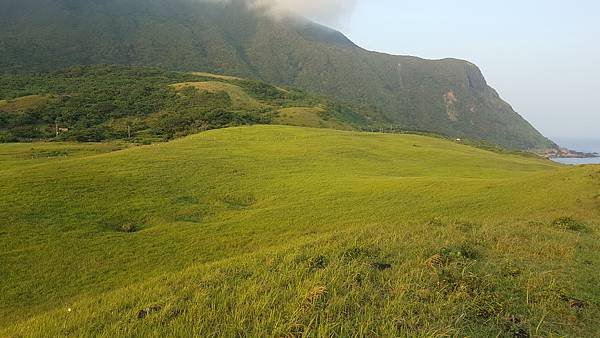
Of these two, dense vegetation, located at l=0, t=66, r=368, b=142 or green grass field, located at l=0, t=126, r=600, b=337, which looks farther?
dense vegetation, located at l=0, t=66, r=368, b=142

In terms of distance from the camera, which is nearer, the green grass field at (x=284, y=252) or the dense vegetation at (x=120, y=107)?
the green grass field at (x=284, y=252)

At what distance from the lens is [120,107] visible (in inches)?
5743

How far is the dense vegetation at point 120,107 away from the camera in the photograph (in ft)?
367

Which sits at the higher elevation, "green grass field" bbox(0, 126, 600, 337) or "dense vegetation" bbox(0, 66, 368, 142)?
"green grass field" bbox(0, 126, 600, 337)

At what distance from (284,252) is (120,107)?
151m

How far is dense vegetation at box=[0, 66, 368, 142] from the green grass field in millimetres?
73347

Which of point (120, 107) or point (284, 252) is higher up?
point (284, 252)

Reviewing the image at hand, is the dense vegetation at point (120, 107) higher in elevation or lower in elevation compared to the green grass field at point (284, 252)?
lower

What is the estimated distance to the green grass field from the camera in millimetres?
6570

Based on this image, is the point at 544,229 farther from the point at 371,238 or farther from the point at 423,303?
the point at 423,303

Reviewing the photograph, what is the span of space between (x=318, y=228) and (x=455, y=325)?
13.4 meters

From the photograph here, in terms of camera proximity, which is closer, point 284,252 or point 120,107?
point 284,252

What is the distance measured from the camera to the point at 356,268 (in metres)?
8.34

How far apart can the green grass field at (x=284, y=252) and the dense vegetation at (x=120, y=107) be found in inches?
2888
